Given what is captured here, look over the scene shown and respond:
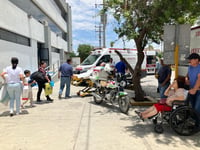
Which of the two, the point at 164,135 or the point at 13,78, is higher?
the point at 13,78

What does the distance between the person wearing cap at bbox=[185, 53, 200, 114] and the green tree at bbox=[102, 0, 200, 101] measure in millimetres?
1627

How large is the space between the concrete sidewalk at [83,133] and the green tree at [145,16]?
2414 mm

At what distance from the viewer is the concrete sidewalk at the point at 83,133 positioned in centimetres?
365

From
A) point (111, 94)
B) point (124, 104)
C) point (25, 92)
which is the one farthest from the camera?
point (111, 94)

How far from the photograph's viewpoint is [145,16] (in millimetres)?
6031

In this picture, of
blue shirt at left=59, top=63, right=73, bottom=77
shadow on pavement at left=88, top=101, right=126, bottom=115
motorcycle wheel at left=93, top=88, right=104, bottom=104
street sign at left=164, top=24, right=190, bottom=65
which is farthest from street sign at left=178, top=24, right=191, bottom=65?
blue shirt at left=59, top=63, right=73, bottom=77

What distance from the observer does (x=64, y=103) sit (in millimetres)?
7320

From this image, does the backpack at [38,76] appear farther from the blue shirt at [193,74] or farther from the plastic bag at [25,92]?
the blue shirt at [193,74]

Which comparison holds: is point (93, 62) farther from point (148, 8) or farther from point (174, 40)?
point (174, 40)

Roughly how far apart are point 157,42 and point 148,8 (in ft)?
5.97

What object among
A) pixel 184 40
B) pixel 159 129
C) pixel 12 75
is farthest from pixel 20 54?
pixel 159 129

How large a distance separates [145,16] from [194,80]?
2853 mm

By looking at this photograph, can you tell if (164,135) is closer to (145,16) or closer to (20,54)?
(145,16)

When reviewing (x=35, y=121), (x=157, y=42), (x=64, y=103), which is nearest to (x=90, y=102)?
(x=64, y=103)
